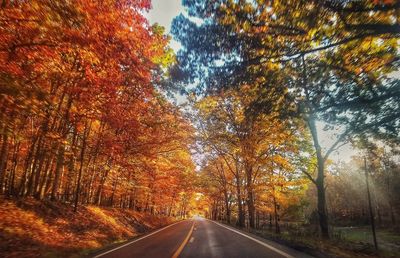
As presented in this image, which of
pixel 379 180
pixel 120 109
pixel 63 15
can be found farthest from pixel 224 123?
pixel 379 180

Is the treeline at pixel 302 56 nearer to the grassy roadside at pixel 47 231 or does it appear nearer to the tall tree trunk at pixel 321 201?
the tall tree trunk at pixel 321 201

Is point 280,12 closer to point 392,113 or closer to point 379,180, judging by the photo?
point 392,113

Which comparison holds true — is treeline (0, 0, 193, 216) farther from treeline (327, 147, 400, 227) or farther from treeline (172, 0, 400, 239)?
treeline (327, 147, 400, 227)

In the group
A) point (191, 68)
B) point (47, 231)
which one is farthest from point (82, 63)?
point (47, 231)

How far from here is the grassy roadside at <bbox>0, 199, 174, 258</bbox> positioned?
898cm

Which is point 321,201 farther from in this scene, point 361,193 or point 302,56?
point 361,193

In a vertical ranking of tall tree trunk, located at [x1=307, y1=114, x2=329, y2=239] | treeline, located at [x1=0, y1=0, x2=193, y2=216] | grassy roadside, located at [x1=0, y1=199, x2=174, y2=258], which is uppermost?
treeline, located at [x1=0, y1=0, x2=193, y2=216]

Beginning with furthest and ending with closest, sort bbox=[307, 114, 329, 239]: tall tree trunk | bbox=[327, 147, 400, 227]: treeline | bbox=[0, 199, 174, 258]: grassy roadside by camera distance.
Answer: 1. bbox=[327, 147, 400, 227]: treeline
2. bbox=[307, 114, 329, 239]: tall tree trunk
3. bbox=[0, 199, 174, 258]: grassy roadside

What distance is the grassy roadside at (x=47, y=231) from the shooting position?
29.5 feet

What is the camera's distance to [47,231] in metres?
11.2

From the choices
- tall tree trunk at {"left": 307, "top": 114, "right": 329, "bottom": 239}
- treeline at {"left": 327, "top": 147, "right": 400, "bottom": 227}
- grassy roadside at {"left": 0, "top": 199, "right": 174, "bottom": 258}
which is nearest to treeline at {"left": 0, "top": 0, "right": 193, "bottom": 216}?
grassy roadside at {"left": 0, "top": 199, "right": 174, "bottom": 258}

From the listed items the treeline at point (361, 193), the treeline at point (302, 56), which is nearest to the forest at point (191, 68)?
the treeline at point (302, 56)

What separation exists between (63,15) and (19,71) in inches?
99.9

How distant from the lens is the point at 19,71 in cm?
755
